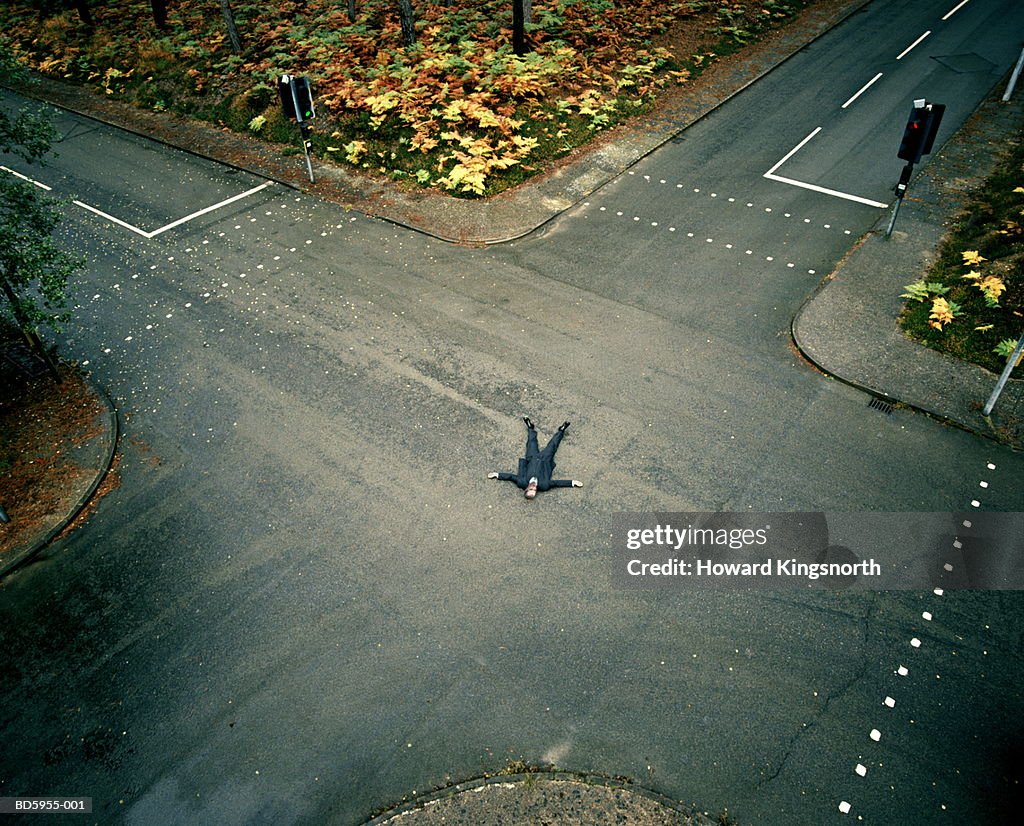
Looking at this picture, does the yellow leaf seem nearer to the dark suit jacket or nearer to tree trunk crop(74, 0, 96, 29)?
the dark suit jacket

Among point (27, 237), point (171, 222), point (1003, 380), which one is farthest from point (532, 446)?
point (171, 222)

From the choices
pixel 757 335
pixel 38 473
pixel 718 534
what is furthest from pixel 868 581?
pixel 38 473

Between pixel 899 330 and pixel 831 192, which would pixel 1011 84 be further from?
pixel 899 330

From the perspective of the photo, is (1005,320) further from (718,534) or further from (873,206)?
(718,534)

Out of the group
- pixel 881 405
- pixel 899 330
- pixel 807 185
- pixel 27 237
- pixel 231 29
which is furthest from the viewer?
pixel 231 29

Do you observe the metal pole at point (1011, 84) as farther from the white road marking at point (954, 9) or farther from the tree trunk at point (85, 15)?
the tree trunk at point (85, 15)
